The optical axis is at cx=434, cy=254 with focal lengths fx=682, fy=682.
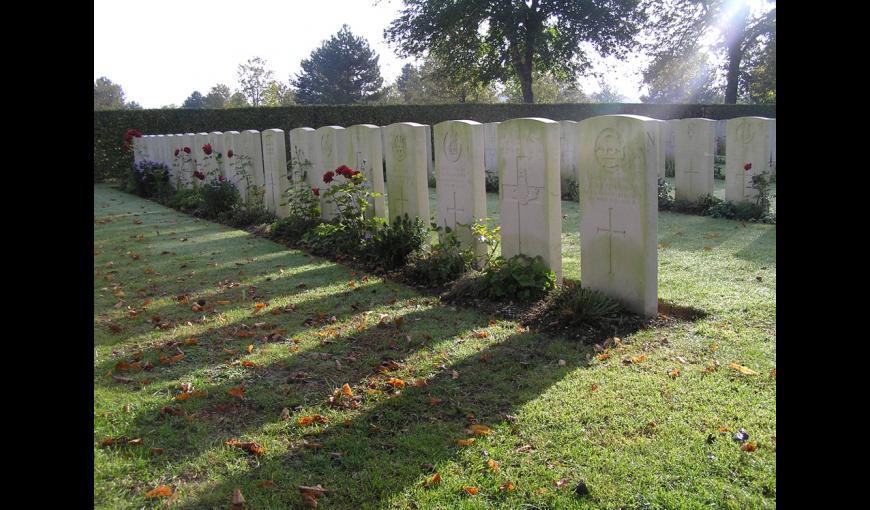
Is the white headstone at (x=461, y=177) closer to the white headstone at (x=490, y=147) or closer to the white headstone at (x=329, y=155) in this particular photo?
the white headstone at (x=329, y=155)

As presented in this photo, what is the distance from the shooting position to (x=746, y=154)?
12.1 m

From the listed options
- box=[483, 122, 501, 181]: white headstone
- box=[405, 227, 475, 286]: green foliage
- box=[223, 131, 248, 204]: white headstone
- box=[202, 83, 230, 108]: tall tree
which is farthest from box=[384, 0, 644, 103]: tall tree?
box=[202, 83, 230, 108]: tall tree

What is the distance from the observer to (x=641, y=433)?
12.2 feet

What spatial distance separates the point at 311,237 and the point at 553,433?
6.67 metres

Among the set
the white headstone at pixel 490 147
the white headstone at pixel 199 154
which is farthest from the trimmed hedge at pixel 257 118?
the white headstone at pixel 199 154

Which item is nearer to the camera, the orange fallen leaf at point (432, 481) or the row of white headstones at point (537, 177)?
the orange fallen leaf at point (432, 481)

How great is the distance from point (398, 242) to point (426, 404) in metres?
4.07

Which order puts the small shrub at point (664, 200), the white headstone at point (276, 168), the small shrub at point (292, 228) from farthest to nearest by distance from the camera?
the small shrub at point (664, 200)
the white headstone at point (276, 168)
the small shrub at point (292, 228)

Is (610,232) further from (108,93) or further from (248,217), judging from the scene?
(108,93)

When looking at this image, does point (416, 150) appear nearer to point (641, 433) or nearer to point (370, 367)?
point (370, 367)

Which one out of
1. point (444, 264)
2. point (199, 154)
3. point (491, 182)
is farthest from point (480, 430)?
point (491, 182)

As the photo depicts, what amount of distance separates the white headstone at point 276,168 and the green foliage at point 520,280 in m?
5.98

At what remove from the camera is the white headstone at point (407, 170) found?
27.0 ft
